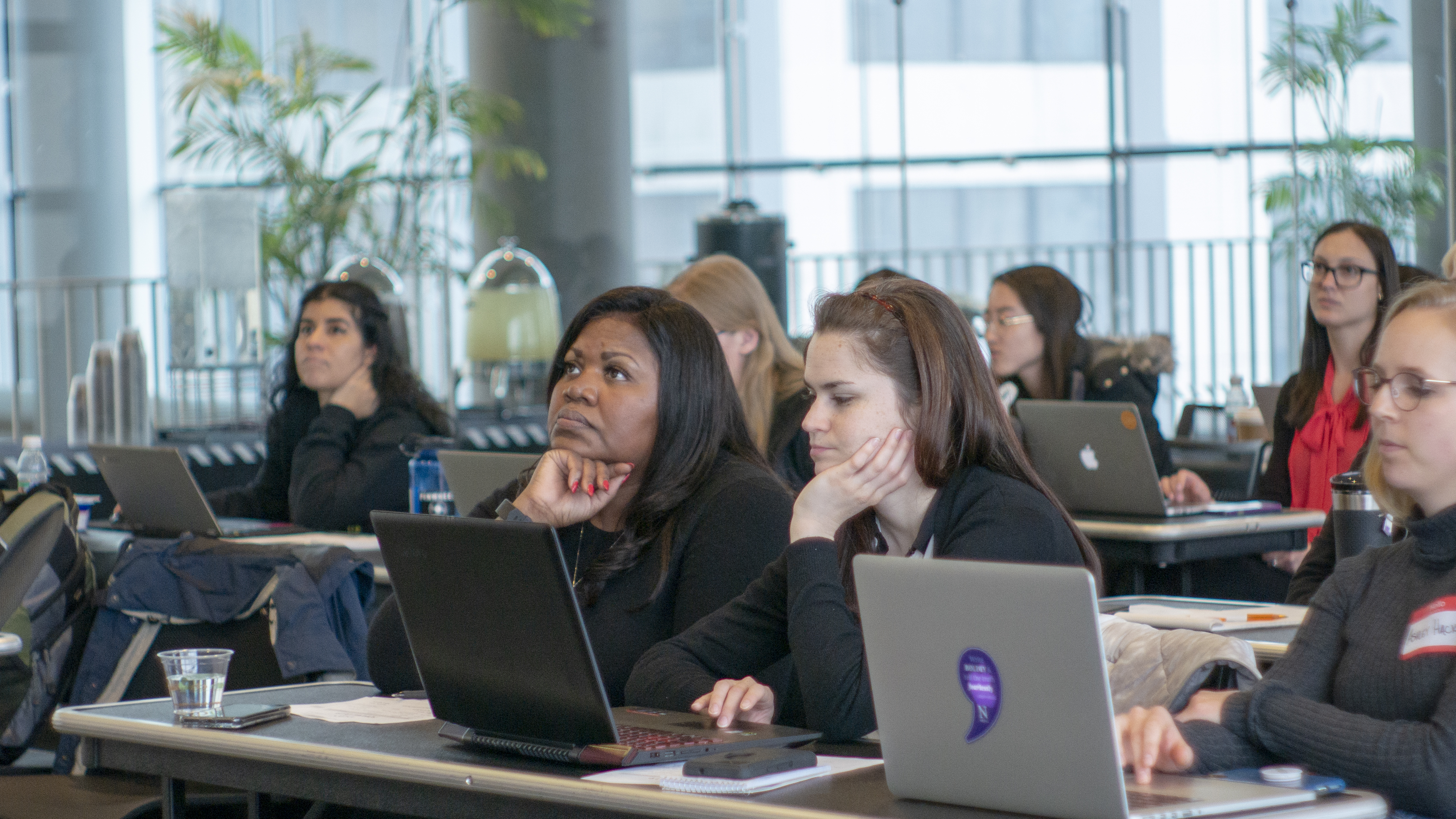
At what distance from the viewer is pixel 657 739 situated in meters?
1.82

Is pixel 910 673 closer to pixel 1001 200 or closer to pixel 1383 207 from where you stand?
pixel 1383 207

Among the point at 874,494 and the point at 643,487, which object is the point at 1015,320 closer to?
the point at 643,487

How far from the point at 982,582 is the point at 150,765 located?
1.13m

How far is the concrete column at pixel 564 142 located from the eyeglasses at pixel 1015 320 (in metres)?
3.55

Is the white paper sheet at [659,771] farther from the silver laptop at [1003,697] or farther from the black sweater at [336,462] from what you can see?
the black sweater at [336,462]

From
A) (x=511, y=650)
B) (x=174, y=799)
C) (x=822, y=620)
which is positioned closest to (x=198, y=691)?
(x=174, y=799)

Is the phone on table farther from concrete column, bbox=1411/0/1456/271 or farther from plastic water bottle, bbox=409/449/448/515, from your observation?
concrete column, bbox=1411/0/1456/271

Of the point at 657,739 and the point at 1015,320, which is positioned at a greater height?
the point at 1015,320

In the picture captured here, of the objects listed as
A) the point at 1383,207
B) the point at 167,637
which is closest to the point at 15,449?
the point at 167,637

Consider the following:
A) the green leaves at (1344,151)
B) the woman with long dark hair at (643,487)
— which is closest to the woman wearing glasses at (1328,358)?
the woman with long dark hair at (643,487)

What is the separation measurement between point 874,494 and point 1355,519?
1.06m

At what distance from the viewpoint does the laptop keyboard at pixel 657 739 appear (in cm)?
176

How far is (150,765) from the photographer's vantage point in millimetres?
2088

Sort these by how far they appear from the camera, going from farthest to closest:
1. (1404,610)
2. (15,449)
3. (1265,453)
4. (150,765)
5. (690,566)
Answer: (15,449) < (1265,453) < (690,566) < (150,765) < (1404,610)
